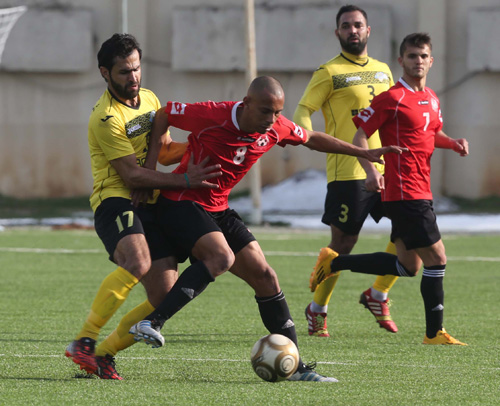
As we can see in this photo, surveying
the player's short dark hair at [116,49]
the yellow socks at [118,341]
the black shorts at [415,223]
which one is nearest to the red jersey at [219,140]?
the player's short dark hair at [116,49]

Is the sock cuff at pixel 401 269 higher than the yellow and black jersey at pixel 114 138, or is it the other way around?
the yellow and black jersey at pixel 114 138

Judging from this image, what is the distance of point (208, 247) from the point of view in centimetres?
529

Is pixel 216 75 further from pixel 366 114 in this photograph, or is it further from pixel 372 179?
pixel 372 179

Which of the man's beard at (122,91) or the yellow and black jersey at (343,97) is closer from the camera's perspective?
the man's beard at (122,91)

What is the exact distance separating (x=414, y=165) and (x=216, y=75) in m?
16.7

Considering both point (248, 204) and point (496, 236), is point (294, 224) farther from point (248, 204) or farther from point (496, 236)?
point (496, 236)

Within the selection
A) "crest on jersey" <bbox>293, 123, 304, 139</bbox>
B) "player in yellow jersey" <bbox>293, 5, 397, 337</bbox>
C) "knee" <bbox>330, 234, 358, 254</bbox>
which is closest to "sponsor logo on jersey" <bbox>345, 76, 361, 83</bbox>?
"player in yellow jersey" <bbox>293, 5, 397, 337</bbox>

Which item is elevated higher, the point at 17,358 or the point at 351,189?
the point at 351,189

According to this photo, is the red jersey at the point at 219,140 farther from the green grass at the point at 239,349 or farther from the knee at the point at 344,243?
the knee at the point at 344,243

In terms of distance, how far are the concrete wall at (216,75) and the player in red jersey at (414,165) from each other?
1583 cm

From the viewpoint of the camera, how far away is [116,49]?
5.53 m

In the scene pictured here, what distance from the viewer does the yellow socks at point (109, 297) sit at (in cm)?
531

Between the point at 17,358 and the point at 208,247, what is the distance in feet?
5.27

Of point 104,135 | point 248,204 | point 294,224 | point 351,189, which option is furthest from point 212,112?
point 248,204
